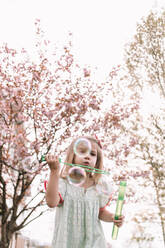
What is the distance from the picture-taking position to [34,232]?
10.6m

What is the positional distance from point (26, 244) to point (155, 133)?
516 centimetres

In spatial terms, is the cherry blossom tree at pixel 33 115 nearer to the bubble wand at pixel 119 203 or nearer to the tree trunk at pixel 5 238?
the tree trunk at pixel 5 238

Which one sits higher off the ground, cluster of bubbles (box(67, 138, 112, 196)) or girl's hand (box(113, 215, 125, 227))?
cluster of bubbles (box(67, 138, 112, 196))

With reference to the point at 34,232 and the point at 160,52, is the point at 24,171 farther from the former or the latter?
the point at 34,232

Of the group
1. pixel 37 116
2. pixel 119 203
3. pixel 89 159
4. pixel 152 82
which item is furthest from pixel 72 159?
pixel 152 82

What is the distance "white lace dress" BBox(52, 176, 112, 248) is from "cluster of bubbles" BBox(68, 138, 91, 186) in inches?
3.4

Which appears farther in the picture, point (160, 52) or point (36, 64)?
point (160, 52)

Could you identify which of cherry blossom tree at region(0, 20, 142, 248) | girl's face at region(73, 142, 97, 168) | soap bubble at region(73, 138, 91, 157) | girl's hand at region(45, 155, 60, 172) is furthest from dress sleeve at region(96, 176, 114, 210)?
cherry blossom tree at region(0, 20, 142, 248)

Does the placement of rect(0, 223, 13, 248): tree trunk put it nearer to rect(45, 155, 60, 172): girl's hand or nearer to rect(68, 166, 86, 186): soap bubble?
rect(68, 166, 86, 186): soap bubble

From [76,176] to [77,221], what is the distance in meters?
0.29

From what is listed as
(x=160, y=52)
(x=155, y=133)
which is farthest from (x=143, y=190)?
(x=160, y=52)

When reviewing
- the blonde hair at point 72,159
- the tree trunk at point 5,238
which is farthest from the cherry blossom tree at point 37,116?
the blonde hair at point 72,159

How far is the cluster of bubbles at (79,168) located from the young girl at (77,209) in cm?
7

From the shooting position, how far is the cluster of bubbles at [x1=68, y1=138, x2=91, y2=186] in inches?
89.3
